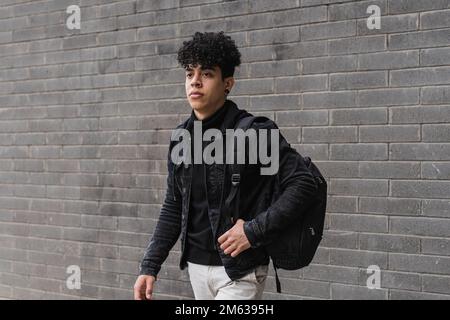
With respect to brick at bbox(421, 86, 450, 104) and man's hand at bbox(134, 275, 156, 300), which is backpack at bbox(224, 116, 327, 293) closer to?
man's hand at bbox(134, 275, 156, 300)

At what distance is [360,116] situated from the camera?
4.79m

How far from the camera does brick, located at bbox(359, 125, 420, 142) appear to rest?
4.57 meters

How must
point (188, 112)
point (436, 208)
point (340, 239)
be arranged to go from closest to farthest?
point (436, 208) → point (340, 239) → point (188, 112)

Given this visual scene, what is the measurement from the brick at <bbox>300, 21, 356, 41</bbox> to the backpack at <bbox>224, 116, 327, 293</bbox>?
1995 millimetres

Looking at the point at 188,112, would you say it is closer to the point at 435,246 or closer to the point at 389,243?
the point at 389,243

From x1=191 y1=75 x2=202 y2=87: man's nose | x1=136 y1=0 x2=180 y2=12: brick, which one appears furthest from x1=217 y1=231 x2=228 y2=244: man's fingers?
x1=136 y1=0 x2=180 y2=12: brick

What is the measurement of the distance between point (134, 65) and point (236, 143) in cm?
312

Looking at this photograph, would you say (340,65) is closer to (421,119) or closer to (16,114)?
(421,119)

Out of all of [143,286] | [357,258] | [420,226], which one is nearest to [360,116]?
[420,226]

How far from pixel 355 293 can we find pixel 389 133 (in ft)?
3.86

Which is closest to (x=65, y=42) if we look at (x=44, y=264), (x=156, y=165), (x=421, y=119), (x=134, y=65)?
(x=134, y=65)

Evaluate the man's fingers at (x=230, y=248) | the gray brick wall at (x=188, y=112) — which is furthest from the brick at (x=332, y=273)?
the man's fingers at (x=230, y=248)

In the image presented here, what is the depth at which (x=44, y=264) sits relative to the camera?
21.8ft

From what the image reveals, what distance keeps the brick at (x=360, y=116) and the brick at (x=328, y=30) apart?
0.56 m
